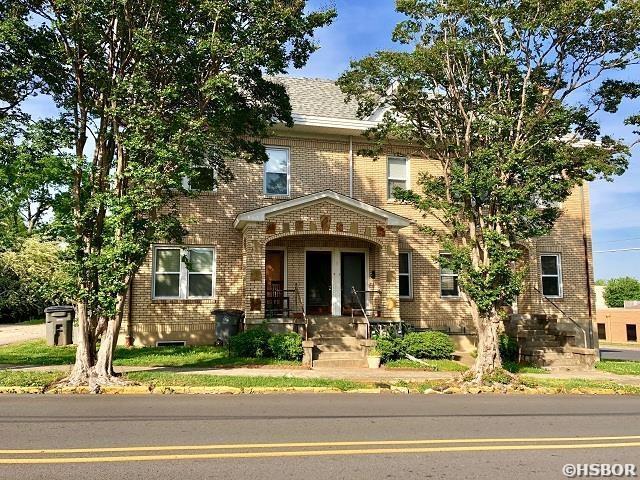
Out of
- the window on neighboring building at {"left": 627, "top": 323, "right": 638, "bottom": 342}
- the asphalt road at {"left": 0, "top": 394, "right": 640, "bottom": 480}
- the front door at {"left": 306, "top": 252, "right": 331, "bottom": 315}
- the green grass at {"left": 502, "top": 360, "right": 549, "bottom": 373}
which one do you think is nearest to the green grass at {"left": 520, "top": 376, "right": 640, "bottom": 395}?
the green grass at {"left": 502, "top": 360, "right": 549, "bottom": 373}

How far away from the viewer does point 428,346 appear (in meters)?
15.3

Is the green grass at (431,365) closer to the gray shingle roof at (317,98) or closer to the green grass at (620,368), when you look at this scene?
the green grass at (620,368)

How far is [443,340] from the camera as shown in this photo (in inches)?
613

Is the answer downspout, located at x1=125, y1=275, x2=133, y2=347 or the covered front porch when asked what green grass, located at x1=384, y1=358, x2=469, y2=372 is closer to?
the covered front porch

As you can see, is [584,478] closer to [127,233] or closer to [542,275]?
[127,233]

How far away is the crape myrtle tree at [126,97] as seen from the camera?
34.3 ft

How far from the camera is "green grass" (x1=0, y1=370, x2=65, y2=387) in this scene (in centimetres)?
1027

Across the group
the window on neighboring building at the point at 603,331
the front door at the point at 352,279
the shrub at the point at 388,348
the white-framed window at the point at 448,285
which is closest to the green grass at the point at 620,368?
the white-framed window at the point at 448,285

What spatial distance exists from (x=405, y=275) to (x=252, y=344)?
23.7ft

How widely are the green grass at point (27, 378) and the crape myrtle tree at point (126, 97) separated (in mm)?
495

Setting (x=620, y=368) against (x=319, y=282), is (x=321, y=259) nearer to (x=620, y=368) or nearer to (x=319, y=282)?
(x=319, y=282)

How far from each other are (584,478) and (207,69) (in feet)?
32.6

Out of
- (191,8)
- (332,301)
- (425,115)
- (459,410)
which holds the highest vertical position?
(191,8)

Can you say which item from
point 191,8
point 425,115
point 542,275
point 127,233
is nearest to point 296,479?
point 127,233
